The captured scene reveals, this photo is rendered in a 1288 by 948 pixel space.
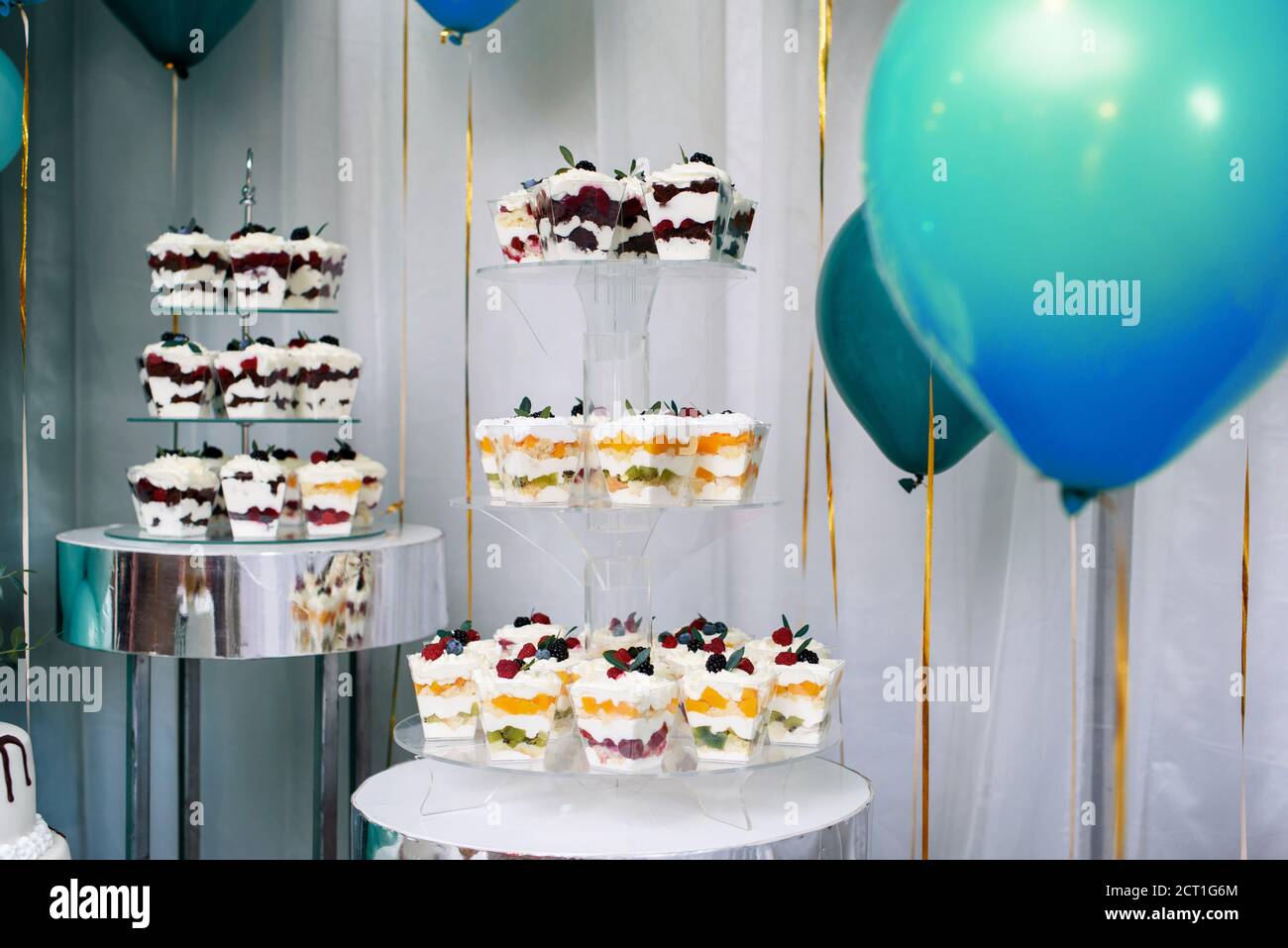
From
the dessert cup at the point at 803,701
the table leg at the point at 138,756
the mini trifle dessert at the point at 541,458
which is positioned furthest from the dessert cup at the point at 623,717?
the table leg at the point at 138,756

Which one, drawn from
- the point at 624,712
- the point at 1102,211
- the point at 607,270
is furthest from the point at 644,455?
the point at 1102,211

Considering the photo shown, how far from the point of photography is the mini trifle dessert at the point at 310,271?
268 cm

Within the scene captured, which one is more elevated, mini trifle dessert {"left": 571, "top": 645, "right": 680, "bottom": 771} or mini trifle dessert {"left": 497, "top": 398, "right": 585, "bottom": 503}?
mini trifle dessert {"left": 497, "top": 398, "right": 585, "bottom": 503}

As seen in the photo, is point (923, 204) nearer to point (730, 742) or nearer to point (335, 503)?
point (730, 742)

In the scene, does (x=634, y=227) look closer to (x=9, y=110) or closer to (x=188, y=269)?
(x=188, y=269)

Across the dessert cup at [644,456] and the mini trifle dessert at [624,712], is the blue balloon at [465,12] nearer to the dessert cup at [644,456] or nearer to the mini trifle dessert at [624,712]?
the dessert cup at [644,456]

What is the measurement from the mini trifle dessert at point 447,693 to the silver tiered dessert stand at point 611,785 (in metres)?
0.03

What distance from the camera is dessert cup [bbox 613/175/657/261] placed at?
198 centimetres

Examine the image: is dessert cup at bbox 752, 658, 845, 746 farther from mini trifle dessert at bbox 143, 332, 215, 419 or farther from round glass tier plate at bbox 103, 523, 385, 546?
mini trifle dessert at bbox 143, 332, 215, 419

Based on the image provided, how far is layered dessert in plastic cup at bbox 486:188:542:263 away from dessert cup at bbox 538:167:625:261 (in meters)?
0.12

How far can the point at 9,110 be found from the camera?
2514 millimetres

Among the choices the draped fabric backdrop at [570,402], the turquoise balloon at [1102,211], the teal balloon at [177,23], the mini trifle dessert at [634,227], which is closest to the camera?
the turquoise balloon at [1102,211]

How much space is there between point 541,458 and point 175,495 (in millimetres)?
949

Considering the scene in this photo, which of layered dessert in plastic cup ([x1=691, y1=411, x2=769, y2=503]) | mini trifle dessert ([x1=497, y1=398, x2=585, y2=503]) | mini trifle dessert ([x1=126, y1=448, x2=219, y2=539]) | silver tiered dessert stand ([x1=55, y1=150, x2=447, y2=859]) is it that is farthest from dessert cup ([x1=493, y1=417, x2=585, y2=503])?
mini trifle dessert ([x1=126, y1=448, x2=219, y2=539])
